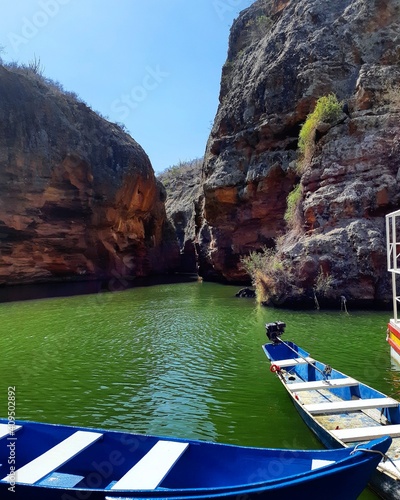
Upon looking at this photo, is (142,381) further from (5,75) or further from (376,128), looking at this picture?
(5,75)

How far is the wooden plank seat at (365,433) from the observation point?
491cm

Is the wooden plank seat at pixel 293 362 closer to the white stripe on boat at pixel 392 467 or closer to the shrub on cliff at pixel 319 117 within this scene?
the white stripe on boat at pixel 392 467

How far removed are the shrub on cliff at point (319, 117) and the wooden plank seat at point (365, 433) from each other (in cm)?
1800

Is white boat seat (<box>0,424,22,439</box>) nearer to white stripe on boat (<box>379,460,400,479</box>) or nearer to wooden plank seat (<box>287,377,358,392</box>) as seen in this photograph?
white stripe on boat (<box>379,460,400,479</box>)

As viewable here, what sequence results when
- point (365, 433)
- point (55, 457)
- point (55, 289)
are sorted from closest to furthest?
point (55, 457) < point (365, 433) < point (55, 289)

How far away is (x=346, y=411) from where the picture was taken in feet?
19.6

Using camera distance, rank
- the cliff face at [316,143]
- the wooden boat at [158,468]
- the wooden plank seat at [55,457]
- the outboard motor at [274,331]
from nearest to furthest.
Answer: the wooden boat at [158,468] < the wooden plank seat at [55,457] < the outboard motor at [274,331] < the cliff face at [316,143]

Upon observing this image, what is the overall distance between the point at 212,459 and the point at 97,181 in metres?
32.0

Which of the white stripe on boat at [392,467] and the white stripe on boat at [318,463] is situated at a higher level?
the white stripe on boat at [318,463]

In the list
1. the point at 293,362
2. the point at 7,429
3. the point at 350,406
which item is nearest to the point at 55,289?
the point at 293,362

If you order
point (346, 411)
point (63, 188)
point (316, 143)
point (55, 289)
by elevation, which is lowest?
point (346, 411)

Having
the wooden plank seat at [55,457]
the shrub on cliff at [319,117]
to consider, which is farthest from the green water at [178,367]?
the shrub on cliff at [319,117]

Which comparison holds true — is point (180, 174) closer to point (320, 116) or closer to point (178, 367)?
point (320, 116)

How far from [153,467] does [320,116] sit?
20287mm
